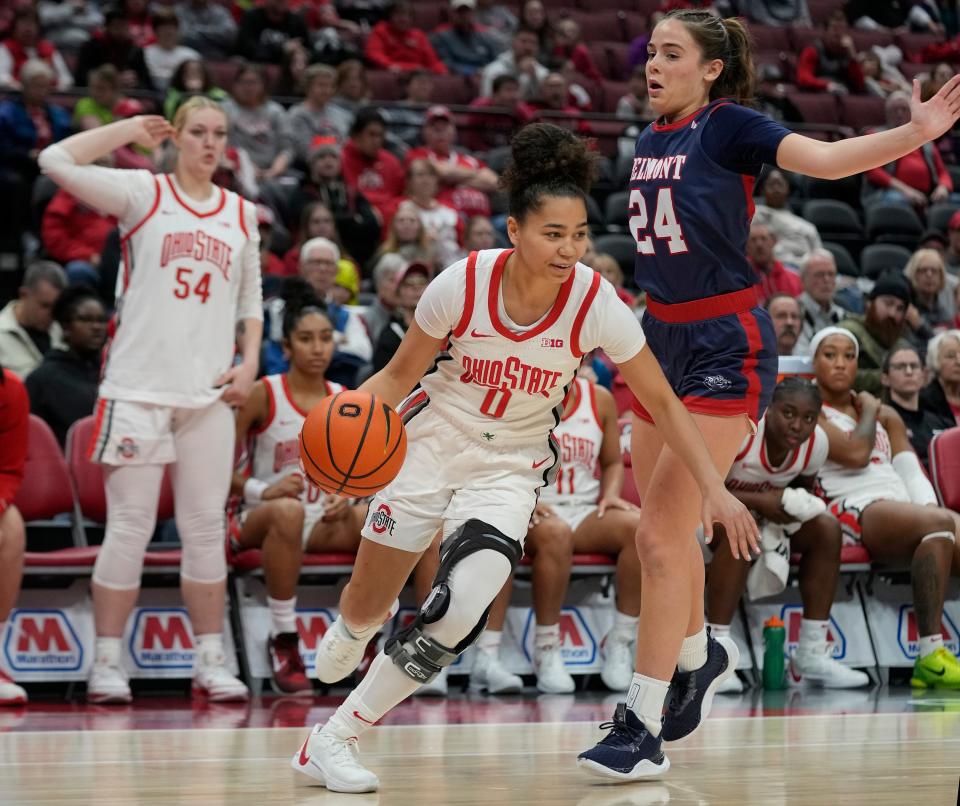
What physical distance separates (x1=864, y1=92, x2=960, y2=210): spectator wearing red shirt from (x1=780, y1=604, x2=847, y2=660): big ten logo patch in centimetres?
581

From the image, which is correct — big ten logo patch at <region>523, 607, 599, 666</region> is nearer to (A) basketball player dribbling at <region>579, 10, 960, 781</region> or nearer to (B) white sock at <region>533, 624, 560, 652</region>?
(B) white sock at <region>533, 624, 560, 652</region>

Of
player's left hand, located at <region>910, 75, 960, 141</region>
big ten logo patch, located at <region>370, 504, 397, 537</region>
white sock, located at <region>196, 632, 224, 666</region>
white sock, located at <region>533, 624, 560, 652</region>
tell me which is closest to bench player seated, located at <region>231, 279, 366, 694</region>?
white sock, located at <region>196, 632, 224, 666</region>

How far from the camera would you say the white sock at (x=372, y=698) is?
377 cm

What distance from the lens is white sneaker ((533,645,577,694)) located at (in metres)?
6.50

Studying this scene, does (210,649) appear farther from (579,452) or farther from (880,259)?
(880,259)

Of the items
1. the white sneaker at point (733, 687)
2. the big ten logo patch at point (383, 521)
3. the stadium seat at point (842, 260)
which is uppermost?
the stadium seat at point (842, 260)

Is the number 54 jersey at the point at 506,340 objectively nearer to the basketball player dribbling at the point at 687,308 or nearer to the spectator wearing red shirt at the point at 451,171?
the basketball player dribbling at the point at 687,308

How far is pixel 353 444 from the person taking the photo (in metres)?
3.62

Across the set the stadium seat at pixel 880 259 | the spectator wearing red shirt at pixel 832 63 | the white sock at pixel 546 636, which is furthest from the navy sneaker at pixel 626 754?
the spectator wearing red shirt at pixel 832 63

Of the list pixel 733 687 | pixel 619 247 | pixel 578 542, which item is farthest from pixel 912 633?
pixel 619 247

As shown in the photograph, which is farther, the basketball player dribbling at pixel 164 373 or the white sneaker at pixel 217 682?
the white sneaker at pixel 217 682

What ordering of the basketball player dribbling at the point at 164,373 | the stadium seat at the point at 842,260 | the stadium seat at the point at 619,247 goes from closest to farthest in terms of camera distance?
the basketball player dribbling at the point at 164,373
the stadium seat at the point at 619,247
the stadium seat at the point at 842,260

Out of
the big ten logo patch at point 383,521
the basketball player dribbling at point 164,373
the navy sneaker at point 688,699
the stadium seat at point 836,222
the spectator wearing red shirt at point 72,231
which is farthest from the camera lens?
the stadium seat at point 836,222

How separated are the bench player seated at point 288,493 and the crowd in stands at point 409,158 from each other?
83cm
